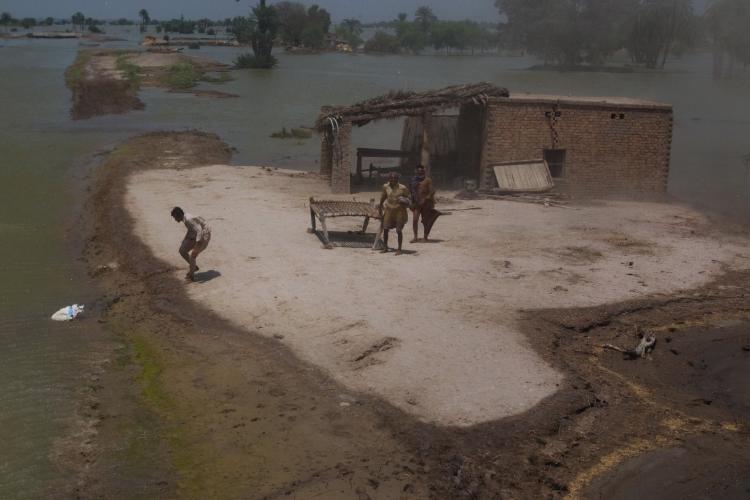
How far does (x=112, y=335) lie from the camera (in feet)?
40.9

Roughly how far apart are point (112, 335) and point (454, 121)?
45.6ft

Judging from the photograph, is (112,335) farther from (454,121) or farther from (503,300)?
(454,121)

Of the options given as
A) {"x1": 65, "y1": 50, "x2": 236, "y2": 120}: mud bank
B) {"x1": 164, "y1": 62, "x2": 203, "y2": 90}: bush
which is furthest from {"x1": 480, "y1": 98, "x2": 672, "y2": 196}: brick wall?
{"x1": 164, "y1": 62, "x2": 203, "y2": 90}: bush

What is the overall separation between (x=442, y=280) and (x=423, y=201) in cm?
269

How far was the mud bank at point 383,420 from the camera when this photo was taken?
8273 millimetres

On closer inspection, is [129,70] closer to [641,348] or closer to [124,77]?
[124,77]

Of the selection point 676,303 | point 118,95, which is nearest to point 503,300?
point 676,303

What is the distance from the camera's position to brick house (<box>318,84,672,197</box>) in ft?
69.9

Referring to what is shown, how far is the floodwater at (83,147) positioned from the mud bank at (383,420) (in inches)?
34.6

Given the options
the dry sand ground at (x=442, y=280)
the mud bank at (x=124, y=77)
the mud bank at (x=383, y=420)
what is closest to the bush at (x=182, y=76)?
the mud bank at (x=124, y=77)

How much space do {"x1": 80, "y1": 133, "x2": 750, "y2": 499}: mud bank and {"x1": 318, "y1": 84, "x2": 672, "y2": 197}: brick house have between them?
8.86 meters

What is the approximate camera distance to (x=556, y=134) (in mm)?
21594

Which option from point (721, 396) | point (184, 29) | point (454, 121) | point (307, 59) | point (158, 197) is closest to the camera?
point (721, 396)

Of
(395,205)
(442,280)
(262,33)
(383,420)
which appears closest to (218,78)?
(262,33)
